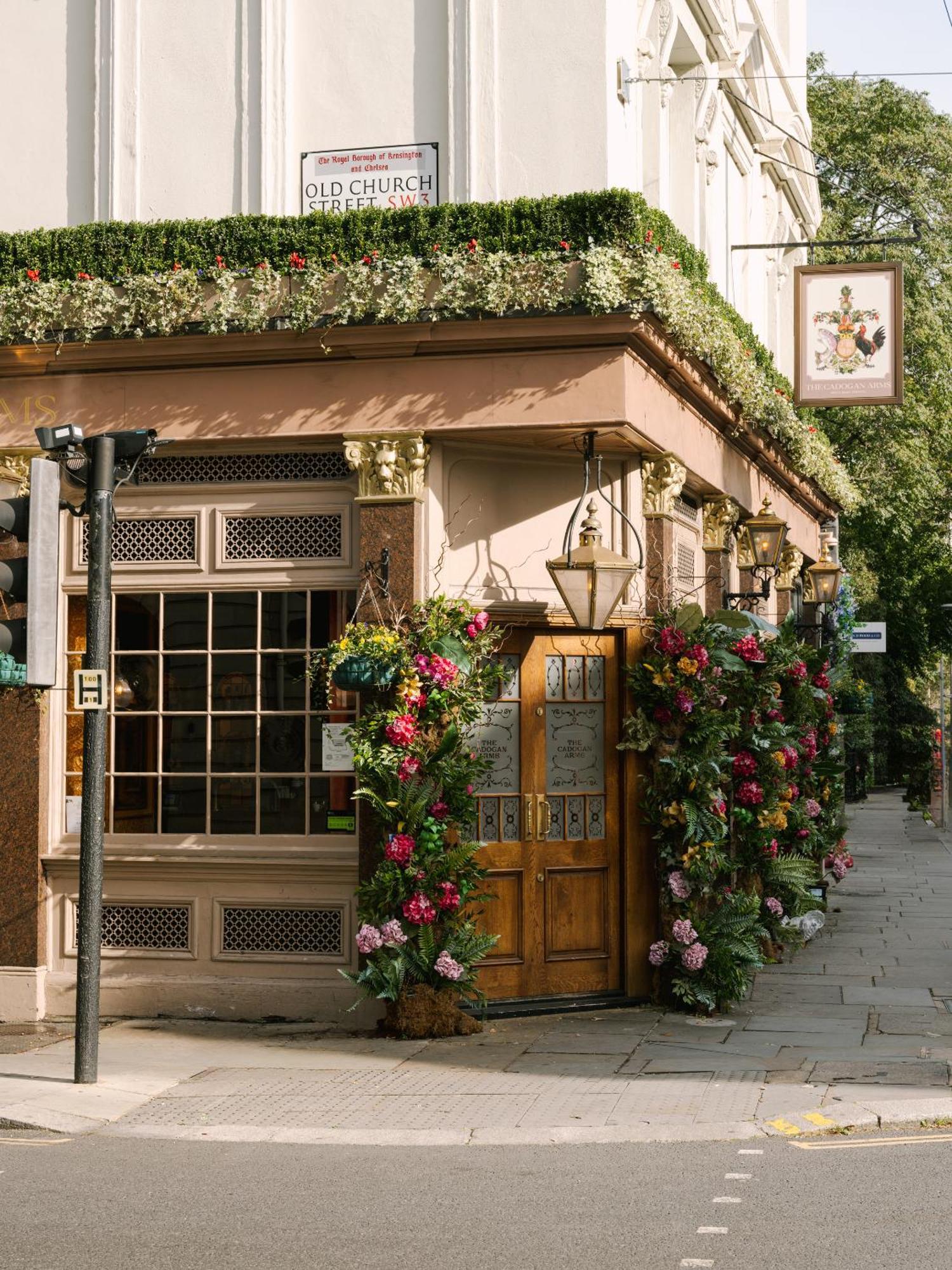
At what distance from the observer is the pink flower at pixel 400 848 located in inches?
442

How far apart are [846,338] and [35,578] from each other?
9360mm

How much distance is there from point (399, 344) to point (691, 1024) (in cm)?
512

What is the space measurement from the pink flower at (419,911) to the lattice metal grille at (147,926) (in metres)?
2.01

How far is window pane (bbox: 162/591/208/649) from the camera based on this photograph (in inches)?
495

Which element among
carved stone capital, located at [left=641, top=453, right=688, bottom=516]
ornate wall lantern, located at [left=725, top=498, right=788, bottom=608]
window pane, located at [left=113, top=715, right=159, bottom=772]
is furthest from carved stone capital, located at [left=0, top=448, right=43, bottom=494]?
ornate wall lantern, located at [left=725, top=498, right=788, bottom=608]

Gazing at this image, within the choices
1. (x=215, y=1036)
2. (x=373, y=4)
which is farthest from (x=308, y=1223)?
(x=373, y=4)

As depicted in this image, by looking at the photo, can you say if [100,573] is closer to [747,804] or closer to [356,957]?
[356,957]

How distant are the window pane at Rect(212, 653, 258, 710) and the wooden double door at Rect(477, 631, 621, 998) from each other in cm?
174

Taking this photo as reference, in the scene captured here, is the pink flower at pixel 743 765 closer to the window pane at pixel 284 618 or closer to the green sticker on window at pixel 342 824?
the green sticker on window at pixel 342 824

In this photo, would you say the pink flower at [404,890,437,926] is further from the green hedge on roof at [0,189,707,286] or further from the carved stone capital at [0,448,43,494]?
the green hedge on roof at [0,189,707,286]

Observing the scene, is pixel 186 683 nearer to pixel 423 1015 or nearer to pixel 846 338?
pixel 423 1015

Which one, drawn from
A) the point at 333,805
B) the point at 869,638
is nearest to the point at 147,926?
the point at 333,805

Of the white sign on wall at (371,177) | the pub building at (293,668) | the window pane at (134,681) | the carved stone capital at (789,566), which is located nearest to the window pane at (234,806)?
the pub building at (293,668)

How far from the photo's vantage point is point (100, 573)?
9.80 m
